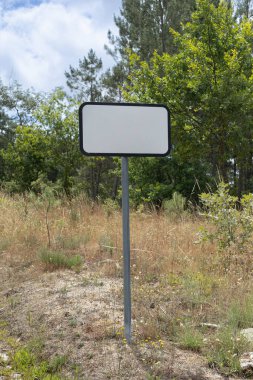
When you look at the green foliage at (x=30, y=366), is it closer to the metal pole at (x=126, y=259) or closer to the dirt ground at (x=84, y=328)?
the dirt ground at (x=84, y=328)

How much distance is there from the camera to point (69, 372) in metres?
3.18

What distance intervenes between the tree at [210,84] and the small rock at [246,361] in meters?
11.4

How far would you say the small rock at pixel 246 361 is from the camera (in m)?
3.15

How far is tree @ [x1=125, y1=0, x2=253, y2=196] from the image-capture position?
46.5ft

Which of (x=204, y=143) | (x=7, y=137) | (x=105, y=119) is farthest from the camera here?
(x=7, y=137)

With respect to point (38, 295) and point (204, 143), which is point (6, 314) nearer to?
point (38, 295)

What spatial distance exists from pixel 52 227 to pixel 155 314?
13.0 feet

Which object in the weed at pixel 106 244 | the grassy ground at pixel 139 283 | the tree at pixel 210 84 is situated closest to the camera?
the grassy ground at pixel 139 283

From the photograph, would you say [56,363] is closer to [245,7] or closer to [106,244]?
[106,244]

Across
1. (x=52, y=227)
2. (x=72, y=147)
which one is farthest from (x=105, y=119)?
(x=72, y=147)

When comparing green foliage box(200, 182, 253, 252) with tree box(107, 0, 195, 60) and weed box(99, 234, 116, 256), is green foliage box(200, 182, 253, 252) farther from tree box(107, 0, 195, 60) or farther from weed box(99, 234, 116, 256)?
tree box(107, 0, 195, 60)

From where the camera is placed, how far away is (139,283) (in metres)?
5.03

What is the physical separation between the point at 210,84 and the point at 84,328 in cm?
1183

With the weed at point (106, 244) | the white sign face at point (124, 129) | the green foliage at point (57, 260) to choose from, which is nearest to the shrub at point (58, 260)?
the green foliage at point (57, 260)
